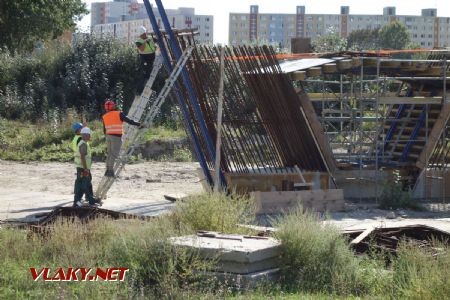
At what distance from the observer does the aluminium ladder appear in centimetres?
1655

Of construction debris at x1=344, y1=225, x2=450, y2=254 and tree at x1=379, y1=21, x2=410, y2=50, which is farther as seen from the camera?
tree at x1=379, y1=21, x2=410, y2=50

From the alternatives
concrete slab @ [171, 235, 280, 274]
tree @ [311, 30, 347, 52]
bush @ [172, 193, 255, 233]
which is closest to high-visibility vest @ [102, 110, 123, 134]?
bush @ [172, 193, 255, 233]

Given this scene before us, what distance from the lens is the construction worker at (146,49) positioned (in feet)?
57.3

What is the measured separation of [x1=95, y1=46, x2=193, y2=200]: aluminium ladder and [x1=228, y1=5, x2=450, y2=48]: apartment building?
145723 mm

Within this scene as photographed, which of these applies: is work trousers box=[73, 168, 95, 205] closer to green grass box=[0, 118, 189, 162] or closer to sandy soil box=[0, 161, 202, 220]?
sandy soil box=[0, 161, 202, 220]

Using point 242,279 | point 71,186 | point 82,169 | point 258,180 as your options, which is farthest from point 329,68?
point 242,279

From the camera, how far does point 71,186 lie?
20.8 meters

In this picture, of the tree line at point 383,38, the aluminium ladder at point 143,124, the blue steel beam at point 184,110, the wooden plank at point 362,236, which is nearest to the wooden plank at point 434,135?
the blue steel beam at point 184,110

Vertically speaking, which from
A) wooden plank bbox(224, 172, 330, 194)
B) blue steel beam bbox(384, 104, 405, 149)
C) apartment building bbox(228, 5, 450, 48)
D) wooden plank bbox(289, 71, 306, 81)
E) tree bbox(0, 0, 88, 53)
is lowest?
wooden plank bbox(224, 172, 330, 194)

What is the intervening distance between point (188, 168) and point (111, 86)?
14.4 meters

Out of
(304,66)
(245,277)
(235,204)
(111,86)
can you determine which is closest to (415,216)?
(304,66)

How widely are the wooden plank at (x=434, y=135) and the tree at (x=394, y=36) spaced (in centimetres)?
9035

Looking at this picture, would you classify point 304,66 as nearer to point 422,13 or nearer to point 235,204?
point 235,204

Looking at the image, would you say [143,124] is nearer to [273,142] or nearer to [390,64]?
[273,142]
